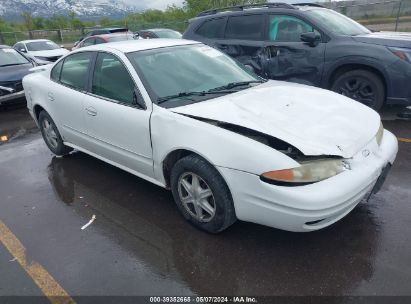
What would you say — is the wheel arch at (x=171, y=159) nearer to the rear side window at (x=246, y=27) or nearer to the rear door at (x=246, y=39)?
the rear door at (x=246, y=39)

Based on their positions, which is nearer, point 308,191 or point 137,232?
point 308,191

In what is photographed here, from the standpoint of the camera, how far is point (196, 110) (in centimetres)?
325

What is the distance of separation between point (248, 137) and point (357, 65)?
3.85 meters

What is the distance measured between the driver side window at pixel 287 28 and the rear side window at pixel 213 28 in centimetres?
99

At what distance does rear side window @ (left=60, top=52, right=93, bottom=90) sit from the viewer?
436cm

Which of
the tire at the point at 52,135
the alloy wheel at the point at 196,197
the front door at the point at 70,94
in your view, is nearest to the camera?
the alloy wheel at the point at 196,197

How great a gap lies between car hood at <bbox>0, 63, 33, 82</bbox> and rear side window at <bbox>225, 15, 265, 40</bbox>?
489cm

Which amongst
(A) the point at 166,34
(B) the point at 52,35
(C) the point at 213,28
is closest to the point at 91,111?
(C) the point at 213,28

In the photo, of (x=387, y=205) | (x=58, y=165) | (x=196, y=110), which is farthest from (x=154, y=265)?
(x=58, y=165)

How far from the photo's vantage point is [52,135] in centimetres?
521

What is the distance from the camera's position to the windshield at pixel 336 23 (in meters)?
6.21

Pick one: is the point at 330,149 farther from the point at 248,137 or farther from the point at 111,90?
the point at 111,90

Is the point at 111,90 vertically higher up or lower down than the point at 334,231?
higher up

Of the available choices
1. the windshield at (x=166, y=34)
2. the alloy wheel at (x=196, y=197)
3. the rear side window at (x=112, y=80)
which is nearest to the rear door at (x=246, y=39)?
the rear side window at (x=112, y=80)
